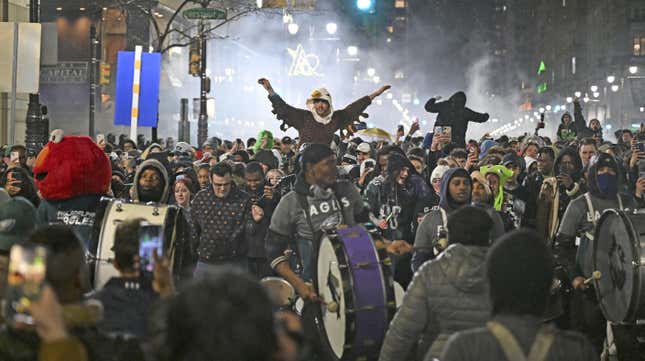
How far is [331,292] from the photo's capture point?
784 centimetres

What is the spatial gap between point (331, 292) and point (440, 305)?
2.35m

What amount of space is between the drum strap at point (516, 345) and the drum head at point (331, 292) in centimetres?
330

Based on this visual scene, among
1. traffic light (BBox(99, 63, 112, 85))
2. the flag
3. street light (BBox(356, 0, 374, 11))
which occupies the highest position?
traffic light (BBox(99, 63, 112, 85))

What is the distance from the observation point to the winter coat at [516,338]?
4.26 meters

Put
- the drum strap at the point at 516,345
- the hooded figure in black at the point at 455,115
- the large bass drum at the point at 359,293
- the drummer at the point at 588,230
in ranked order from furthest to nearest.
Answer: the hooded figure in black at the point at 455,115 < the drummer at the point at 588,230 < the large bass drum at the point at 359,293 < the drum strap at the point at 516,345

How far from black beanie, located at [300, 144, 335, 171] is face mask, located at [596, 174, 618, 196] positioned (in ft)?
7.78

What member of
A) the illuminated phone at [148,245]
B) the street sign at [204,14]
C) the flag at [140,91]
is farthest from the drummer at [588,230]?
the street sign at [204,14]

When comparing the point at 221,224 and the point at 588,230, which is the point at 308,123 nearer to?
the point at 221,224

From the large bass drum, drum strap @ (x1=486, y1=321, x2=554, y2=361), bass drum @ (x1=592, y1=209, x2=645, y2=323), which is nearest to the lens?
drum strap @ (x1=486, y1=321, x2=554, y2=361)

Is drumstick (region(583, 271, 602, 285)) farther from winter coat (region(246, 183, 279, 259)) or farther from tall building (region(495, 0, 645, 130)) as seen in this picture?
tall building (region(495, 0, 645, 130))

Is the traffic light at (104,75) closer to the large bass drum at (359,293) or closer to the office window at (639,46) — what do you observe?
the large bass drum at (359,293)

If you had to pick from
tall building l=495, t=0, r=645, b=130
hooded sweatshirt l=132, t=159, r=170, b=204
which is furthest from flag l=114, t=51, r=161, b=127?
tall building l=495, t=0, r=645, b=130

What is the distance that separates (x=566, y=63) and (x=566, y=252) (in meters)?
160

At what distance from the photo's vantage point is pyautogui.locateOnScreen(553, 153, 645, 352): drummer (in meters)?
9.08
